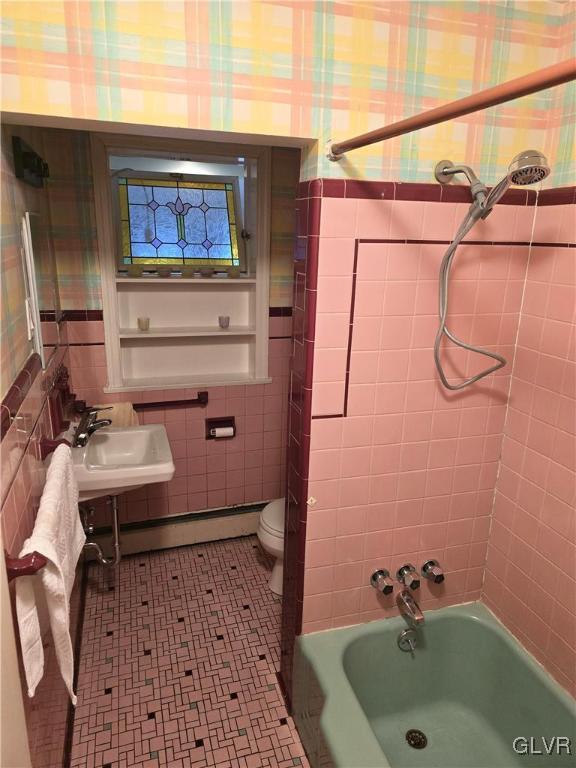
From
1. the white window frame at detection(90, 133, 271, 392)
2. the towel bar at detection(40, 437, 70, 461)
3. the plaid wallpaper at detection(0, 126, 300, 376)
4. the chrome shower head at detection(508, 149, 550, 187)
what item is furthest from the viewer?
the white window frame at detection(90, 133, 271, 392)

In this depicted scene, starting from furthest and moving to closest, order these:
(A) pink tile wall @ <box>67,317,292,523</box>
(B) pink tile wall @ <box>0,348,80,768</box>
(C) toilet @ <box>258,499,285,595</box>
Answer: (A) pink tile wall @ <box>67,317,292,523</box>
(C) toilet @ <box>258,499,285,595</box>
(B) pink tile wall @ <box>0,348,80,768</box>

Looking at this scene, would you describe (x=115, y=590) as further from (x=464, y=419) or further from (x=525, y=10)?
(x=525, y=10)

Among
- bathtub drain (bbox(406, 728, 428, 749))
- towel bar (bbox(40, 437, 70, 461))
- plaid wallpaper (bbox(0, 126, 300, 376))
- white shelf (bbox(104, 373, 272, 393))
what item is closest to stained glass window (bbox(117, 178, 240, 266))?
plaid wallpaper (bbox(0, 126, 300, 376))

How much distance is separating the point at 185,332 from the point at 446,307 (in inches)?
58.5

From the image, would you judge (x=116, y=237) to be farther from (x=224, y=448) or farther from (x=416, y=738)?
(x=416, y=738)

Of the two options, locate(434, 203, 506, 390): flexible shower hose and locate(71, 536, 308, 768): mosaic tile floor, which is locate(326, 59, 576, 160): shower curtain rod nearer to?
locate(434, 203, 506, 390): flexible shower hose

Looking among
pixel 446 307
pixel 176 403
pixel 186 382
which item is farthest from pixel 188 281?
pixel 446 307

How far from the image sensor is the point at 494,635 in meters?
1.90

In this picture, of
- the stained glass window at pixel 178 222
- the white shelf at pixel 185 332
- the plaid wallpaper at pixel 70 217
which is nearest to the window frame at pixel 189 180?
the stained glass window at pixel 178 222

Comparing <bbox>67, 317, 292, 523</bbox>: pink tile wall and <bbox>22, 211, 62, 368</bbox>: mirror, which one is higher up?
<bbox>22, 211, 62, 368</bbox>: mirror

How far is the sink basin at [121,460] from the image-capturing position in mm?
2043

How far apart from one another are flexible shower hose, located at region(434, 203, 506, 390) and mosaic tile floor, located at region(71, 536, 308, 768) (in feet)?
4.89

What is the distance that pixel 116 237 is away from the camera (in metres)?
2.64

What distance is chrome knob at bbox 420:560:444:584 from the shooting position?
1.88m
